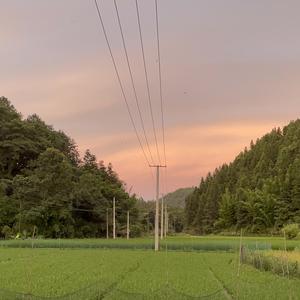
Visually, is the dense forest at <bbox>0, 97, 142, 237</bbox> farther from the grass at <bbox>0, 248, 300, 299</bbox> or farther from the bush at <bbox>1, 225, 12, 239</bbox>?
the grass at <bbox>0, 248, 300, 299</bbox>

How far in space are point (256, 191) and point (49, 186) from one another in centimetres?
4808

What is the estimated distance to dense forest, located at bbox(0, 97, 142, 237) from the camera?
7962 cm

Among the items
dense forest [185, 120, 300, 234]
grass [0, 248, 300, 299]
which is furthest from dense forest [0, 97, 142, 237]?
grass [0, 248, 300, 299]

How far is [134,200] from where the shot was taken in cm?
10956

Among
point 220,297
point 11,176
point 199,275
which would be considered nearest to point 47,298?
point 220,297

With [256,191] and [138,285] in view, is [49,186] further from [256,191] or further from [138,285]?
[138,285]

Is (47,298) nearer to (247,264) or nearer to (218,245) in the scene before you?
(247,264)

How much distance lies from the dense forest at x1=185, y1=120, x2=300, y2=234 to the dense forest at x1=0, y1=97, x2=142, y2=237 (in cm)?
2427

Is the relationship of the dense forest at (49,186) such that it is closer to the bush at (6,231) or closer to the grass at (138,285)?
the bush at (6,231)

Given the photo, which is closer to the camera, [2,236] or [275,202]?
[2,236]

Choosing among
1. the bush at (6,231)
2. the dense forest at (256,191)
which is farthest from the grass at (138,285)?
the dense forest at (256,191)

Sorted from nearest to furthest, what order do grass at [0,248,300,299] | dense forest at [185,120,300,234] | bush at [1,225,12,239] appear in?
grass at [0,248,300,299] → bush at [1,225,12,239] → dense forest at [185,120,300,234]

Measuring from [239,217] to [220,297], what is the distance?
10522cm

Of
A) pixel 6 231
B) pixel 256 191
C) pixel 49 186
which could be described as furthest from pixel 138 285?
pixel 256 191
